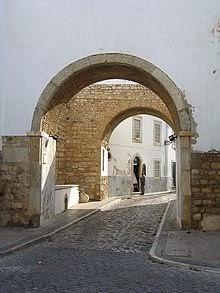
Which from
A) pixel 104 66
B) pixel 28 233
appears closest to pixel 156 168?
pixel 104 66

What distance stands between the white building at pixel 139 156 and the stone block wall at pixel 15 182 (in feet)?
46.1

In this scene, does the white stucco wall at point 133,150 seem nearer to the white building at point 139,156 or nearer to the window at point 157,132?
the white building at point 139,156

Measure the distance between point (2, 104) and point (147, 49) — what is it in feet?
12.3

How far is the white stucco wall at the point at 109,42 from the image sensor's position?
33.8ft

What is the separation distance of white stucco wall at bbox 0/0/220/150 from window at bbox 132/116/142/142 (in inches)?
688

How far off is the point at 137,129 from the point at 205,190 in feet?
61.9

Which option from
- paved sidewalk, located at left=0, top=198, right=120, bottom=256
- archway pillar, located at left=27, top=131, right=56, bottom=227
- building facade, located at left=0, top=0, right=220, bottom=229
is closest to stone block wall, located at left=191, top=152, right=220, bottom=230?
building facade, located at left=0, top=0, right=220, bottom=229

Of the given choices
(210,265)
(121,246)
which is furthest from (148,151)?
(210,265)

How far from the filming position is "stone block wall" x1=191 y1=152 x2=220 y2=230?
9.88 metres

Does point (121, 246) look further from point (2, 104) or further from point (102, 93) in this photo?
point (102, 93)

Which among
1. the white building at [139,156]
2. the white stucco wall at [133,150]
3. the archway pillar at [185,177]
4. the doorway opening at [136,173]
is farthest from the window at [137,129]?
the archway pillar at [185,177]

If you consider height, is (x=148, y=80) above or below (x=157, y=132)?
below

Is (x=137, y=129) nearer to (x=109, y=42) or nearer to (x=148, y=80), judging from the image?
(x=148, y=80)

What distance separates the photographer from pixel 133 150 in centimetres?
2823
